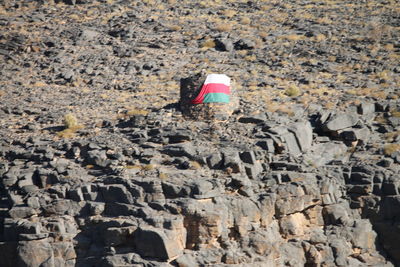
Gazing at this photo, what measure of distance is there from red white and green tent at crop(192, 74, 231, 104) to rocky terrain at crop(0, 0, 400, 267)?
935 mm

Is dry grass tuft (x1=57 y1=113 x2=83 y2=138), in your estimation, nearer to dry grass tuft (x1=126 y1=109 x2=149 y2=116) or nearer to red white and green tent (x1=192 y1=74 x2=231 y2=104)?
dry grass tuft (x1=126 y1=109 x2=149 y2=116)

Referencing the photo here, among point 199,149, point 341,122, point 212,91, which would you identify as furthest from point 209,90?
point 341,122

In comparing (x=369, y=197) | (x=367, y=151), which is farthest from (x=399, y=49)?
(x=369, y=197)

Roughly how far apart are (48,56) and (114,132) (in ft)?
47.6

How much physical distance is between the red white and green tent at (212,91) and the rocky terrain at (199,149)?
94cm

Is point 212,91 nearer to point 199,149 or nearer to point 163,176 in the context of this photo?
point 199,149

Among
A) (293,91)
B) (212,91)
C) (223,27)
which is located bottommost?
(212,91)

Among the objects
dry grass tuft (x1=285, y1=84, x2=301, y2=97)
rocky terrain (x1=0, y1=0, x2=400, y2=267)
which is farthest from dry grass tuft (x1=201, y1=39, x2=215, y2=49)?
dry grass tuft (x1=285, y1=84, x2=301, y2=97)

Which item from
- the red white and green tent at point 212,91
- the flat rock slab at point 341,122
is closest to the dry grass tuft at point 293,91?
the flat rock slab at point 341,122

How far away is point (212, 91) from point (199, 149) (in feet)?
12.5

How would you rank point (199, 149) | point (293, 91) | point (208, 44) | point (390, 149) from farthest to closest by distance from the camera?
point (208, 44), point (293, 91), point (390, 149), point (199, 149)

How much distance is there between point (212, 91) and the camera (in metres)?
35.7

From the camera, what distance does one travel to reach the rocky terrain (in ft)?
94.4

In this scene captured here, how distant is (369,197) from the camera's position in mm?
32312
